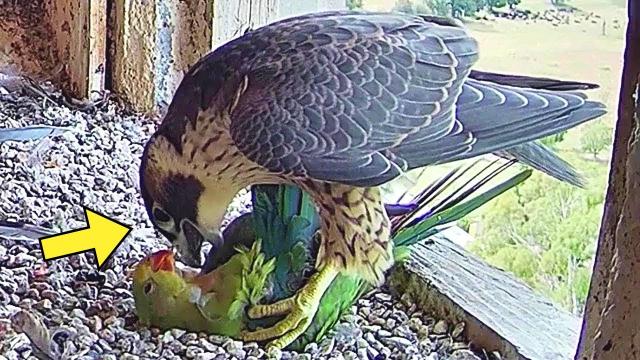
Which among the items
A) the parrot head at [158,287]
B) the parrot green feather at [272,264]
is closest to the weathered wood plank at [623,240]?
the parrot green feather at [272,264]

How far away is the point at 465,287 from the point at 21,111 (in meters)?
1.14

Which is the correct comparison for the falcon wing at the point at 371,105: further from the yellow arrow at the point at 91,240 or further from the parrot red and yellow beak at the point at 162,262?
the yellow arrow at the point at 91,240

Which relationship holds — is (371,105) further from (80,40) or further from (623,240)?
(80,40)

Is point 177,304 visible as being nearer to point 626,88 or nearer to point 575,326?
point 575,326

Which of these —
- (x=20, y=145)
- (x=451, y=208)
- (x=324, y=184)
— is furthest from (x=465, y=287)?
(x=20, y=145)

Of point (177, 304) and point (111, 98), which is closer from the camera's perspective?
point (177, 304)

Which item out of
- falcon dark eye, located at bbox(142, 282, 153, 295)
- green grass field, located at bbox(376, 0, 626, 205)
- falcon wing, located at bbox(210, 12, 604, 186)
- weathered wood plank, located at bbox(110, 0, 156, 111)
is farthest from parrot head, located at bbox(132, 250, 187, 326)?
weathered wood plank, located at bbox(110, 0, 156, 111)

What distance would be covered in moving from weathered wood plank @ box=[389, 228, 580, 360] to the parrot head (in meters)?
0.38

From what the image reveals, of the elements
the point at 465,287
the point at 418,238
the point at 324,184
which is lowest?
the point at 465,287

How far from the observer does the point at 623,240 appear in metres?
0.69

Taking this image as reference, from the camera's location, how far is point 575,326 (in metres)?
1.30

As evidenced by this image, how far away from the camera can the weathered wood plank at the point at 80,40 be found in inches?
83.4

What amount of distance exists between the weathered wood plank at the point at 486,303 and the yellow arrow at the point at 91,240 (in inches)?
17.4

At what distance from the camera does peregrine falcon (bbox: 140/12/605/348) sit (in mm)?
1122
